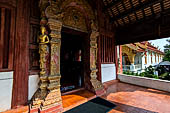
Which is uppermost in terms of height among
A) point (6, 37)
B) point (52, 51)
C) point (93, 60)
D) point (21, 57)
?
point (6, 37)

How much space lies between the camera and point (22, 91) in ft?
6.41

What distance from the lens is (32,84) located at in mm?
2113

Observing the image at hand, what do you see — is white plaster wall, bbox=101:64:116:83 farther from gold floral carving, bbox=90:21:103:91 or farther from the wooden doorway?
the wooden doorway

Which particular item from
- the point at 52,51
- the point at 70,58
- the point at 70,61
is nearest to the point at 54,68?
the point at 52,51

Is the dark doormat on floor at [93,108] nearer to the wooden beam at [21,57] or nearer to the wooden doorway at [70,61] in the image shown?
the wooden beam at [21,57]

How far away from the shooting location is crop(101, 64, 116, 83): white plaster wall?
4073mm

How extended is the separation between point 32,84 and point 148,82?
4811 mm

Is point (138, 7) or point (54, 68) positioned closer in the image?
point (54, 68)

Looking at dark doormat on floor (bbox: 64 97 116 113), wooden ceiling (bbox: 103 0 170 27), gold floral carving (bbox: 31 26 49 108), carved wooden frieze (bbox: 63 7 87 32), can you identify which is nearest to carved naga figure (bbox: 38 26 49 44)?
gold floral carving (bbox: 31 26 49 108)

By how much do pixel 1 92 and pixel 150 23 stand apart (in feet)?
17.4

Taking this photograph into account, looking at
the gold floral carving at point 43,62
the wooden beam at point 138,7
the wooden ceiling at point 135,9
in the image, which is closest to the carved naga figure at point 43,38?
the gold floral carving at point 43,62

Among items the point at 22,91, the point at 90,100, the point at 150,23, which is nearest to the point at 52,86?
the point at 22,91

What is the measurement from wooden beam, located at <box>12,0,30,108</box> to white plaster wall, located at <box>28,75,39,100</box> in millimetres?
69

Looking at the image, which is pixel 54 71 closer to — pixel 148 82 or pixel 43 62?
pixel 43 62
